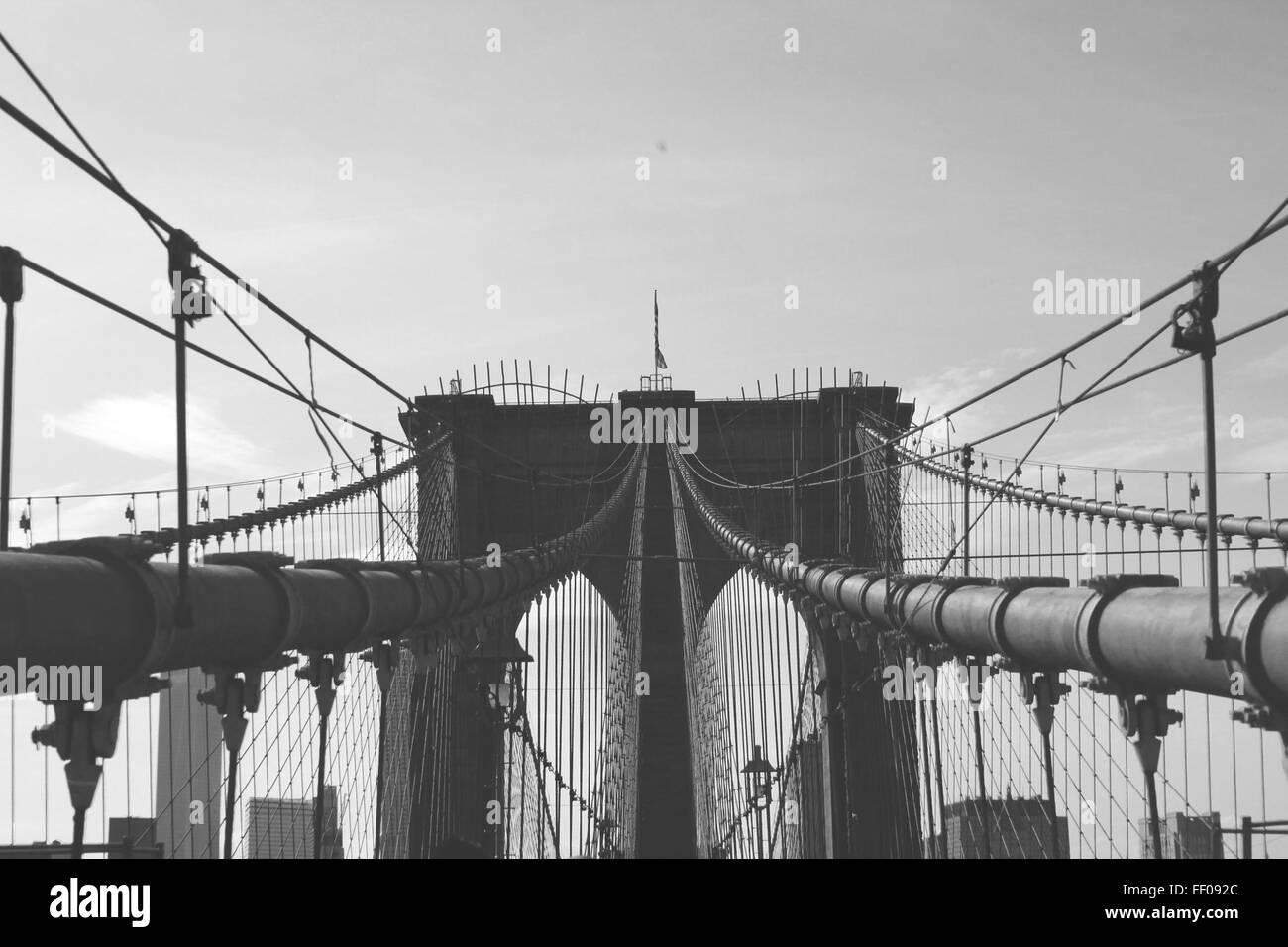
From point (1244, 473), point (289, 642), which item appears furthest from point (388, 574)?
point (1244, 473)

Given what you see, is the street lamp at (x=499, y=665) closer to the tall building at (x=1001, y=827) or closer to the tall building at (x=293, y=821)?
the tall building at (x=293, y=821)

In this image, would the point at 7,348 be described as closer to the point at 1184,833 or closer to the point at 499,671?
the point at 1184,833

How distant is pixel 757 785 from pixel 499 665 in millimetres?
5973

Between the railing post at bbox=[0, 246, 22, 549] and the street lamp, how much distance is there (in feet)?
28.1

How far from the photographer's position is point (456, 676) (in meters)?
20.4

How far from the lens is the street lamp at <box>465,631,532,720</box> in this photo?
1346cm

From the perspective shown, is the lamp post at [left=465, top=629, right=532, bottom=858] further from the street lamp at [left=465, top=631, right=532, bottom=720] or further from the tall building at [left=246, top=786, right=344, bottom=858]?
the tall building at [left=246, top=786, right=344, bottom=858]

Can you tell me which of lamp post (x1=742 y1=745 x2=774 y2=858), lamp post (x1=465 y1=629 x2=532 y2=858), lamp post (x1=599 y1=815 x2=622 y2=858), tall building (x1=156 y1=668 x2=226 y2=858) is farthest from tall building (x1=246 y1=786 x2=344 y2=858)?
lamp post (x1=742 y1=745 x2=774 y2=858)

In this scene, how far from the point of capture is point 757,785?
1909 centimetres

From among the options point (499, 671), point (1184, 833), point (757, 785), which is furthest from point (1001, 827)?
point (757, 785)
